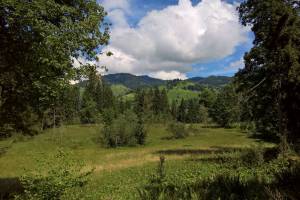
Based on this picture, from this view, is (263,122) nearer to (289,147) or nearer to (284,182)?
(289,147)

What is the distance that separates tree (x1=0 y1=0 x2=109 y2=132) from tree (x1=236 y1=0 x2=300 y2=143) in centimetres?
1481

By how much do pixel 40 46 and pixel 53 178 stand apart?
3949mm

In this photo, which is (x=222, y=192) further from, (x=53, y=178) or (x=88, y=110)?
(x=88, y=110)

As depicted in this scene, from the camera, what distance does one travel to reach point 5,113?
1317cm

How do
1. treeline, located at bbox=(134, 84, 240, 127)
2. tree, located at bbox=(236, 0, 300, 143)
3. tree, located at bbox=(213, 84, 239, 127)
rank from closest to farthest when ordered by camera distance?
tree, located at bbox=(236, 0, 300, 143), tree, located at bbox=(213, 84, 239, 127), treeline, located at bbox=(134, 84, 240, 127)

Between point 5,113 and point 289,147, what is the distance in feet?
59.6

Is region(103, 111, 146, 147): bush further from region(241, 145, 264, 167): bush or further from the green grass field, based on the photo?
region(241, 145, 264, 167): bush

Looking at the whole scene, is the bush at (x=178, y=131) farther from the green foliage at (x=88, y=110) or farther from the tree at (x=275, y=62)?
the tree at (x=275, y=62)

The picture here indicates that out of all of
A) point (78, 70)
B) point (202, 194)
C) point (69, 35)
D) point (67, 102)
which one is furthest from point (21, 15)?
point (202, 194)

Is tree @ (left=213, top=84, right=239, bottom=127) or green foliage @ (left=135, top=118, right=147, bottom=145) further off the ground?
tree @ (left=213, top=84, right=239, bottom=127)

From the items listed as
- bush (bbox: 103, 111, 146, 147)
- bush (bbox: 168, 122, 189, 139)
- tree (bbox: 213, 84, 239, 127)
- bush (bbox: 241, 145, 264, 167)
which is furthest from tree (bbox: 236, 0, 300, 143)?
tree (bbox: 213, 84, 239, 127)

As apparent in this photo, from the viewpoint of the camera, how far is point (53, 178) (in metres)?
9.39

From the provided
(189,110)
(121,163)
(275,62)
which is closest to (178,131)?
(121,163)

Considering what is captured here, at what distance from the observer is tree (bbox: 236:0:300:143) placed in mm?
22297
